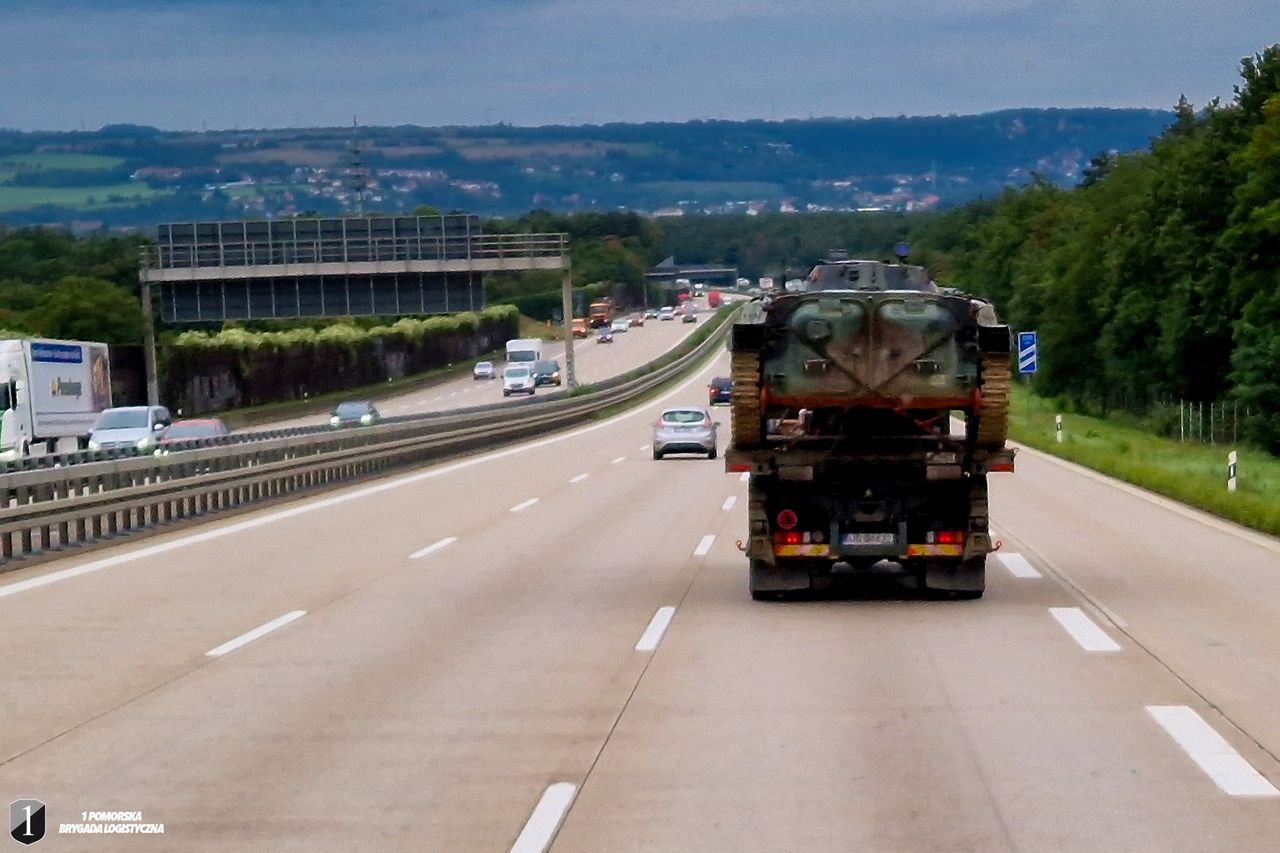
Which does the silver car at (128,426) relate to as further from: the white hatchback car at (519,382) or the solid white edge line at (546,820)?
the white hatchback car at (519,382)

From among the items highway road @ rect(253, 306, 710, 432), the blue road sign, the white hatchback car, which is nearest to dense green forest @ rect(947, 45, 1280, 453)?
the blue road sign

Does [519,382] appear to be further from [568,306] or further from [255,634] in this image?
[255,634]

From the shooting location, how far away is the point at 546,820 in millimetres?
8383

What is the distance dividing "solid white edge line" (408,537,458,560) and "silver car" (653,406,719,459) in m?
22.3

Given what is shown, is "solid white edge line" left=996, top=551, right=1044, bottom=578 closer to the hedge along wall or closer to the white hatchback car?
the hedge along wall

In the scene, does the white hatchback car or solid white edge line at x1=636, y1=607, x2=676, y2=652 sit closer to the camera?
solid white edge line at x1=636, y1=607, x2=676, y2=652

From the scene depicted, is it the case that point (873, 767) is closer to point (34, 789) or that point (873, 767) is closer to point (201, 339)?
point (34, 789)

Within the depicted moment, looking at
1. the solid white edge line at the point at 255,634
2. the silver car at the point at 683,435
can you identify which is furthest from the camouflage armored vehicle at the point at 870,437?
the silver car at the point at 683,435

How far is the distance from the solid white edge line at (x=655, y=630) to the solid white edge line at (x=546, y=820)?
485cm

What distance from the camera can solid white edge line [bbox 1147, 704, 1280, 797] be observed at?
8805 mm

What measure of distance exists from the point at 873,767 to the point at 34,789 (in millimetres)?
3879

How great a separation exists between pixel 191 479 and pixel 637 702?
53.3 ft

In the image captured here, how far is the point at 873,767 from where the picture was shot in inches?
372

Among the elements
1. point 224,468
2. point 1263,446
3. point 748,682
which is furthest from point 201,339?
point 748,682
